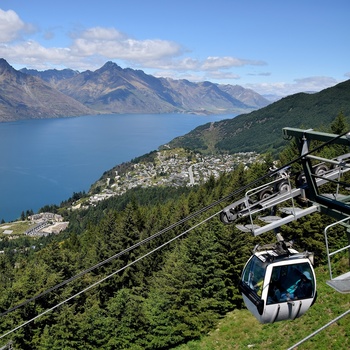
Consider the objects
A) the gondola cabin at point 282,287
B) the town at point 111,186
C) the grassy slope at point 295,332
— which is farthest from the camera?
the town at point 111,186

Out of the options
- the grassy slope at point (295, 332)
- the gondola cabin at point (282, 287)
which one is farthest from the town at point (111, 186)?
the gondola cabin at point (282, 287)

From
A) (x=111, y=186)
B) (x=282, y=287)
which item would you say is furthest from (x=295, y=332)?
(x=111, y=186)

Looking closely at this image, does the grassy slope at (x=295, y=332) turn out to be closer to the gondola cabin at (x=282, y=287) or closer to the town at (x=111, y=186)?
the gondola cabin at (x=282, y=287)

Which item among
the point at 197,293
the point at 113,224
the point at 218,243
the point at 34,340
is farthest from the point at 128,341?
the point at 113,224

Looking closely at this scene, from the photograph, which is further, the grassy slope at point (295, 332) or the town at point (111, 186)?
the town at point (111, 186)

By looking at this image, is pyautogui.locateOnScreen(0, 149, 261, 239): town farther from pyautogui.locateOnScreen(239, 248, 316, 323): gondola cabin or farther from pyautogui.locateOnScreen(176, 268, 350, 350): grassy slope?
pyautogui.locateOnScreen(239, 248, 316, 323): gondola cabin

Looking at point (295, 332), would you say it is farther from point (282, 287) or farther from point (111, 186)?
point (111, 186)

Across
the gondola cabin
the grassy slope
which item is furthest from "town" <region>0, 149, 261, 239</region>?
the gondola cabin
